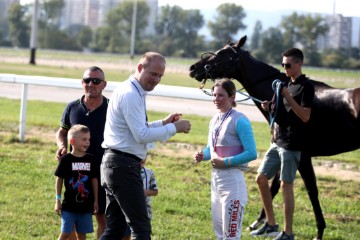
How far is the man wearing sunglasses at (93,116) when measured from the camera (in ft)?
21.7

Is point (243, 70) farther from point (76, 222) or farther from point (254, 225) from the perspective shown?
point (76, 222)

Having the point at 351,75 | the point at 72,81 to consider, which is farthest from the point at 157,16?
the point at 72,81

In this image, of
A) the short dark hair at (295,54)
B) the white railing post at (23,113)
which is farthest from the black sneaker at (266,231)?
the white railing post at (23,113)

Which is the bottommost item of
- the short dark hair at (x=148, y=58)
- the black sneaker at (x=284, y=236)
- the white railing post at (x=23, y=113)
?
the black sneaker at (x=284, y=236)

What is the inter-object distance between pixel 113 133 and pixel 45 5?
3020 inches

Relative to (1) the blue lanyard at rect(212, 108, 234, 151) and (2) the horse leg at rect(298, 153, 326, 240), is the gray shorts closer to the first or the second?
(2) the horse leg at rect(298, 153, 326, 240)

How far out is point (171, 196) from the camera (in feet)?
30.9

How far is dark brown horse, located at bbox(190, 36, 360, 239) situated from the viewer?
824cm

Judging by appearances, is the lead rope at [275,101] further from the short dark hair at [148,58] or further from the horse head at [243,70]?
the short dark hair at [148,58]

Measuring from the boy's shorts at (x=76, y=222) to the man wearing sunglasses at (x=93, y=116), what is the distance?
16 centimetres

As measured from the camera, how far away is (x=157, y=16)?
270ft

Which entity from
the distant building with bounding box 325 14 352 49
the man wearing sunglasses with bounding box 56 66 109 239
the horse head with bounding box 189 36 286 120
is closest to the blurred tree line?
the distant building with bounding box 325 14 352 49

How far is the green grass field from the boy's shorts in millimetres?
946

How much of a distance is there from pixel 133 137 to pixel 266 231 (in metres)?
2.82
